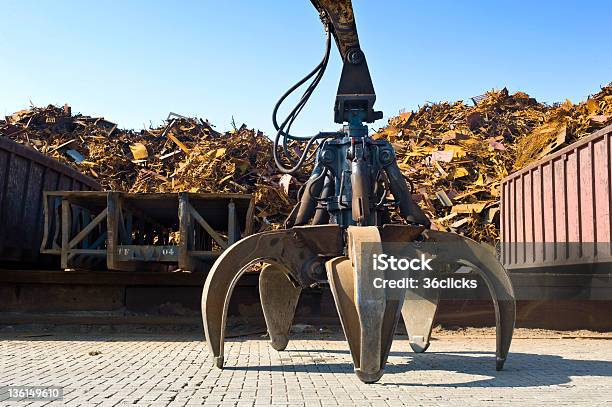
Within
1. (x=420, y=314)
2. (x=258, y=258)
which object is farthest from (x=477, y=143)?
(x=258, y=258)

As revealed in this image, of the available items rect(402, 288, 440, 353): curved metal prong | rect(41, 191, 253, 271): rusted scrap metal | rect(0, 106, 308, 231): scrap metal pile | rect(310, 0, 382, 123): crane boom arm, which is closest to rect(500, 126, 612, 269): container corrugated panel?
rect(402, 288, 440, 353): curved metal prong

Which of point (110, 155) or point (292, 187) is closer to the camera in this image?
point (292, 187)

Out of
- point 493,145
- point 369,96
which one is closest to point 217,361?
point 369,96

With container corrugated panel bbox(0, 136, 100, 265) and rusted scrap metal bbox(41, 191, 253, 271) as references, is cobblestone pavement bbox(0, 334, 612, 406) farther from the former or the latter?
container corrugated panel bbox(0, 136, 100, 265)

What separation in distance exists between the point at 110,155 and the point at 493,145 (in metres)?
10.8

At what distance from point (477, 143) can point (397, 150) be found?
2275mm

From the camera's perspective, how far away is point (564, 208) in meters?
8.95

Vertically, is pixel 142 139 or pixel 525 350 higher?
pixel 142 139

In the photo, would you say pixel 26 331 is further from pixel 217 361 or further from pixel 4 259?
pixel 217 361

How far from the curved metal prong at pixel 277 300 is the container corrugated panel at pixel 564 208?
14.1 feet

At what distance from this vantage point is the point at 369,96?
5828mm

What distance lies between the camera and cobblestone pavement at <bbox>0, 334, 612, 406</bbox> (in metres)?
4.09

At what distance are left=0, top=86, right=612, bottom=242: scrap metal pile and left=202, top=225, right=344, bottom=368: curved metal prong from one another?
7.91 meters

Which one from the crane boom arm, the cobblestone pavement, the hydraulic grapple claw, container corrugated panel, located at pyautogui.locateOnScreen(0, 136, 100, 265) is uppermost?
the crane boom arm
